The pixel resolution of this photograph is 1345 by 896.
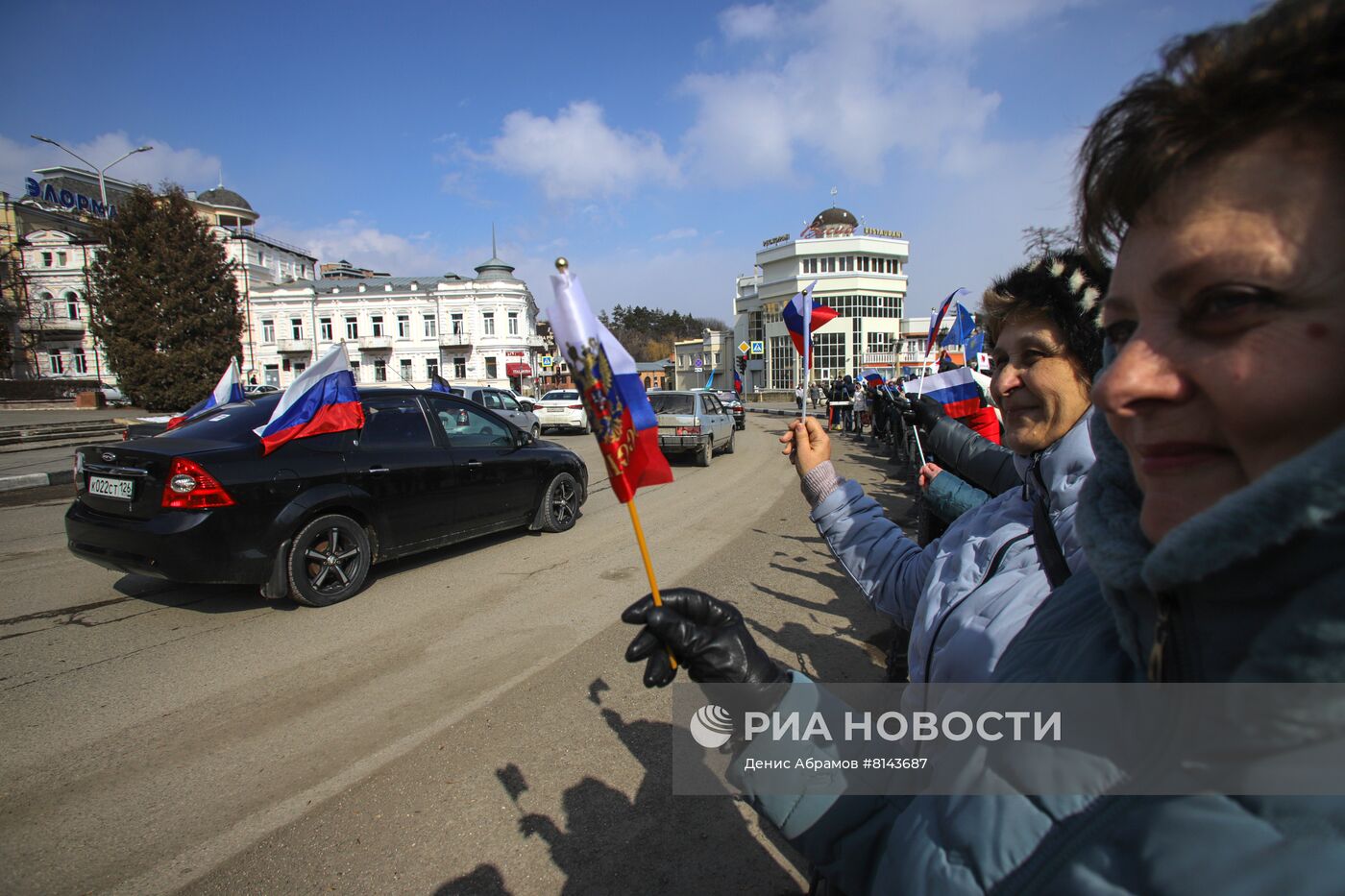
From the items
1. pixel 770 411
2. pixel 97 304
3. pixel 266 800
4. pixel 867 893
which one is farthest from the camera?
pixel 770 411

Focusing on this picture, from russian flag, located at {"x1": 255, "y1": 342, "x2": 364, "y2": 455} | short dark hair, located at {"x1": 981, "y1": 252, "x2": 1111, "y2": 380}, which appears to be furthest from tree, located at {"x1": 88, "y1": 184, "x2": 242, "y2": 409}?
short dark hair, located at {"x1": 981, "y1": 252, "x2": 1111, "y2": 380}

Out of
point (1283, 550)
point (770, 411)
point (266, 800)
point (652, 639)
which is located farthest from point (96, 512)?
point (770, 411)

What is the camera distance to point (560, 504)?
305 inches

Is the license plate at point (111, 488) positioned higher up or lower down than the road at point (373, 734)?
higher up

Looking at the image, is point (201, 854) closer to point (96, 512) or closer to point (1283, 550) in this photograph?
point (1283, 550)

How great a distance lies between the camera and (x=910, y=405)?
4770 mm

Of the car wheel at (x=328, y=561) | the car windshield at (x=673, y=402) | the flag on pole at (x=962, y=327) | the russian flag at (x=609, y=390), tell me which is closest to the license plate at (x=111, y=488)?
the car wheel at (x=328, y=561)

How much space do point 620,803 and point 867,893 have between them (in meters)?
1.88

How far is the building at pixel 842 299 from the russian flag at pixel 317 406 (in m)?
48.8

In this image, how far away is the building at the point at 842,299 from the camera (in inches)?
2164

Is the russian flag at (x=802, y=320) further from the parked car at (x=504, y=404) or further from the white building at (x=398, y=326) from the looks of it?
the white building at (x=398, y=326)

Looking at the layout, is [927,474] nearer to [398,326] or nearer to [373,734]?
[373,734]

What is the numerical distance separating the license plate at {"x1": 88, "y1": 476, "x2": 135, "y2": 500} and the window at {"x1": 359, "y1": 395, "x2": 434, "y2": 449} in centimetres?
159

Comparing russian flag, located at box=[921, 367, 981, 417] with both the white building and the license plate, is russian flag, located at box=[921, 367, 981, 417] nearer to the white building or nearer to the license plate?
the license plate
